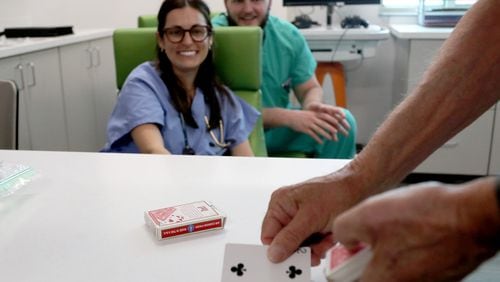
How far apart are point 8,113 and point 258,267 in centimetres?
113

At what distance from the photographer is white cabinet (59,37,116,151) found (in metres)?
2.76

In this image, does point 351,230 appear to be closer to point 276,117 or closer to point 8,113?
point 8,113

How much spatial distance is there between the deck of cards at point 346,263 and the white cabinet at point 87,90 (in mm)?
2431

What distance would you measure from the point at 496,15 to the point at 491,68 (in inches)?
3.1

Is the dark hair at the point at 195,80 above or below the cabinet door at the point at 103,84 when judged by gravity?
above

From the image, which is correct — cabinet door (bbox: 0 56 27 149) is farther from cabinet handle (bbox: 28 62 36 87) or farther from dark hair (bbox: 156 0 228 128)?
dark hair (bbox: 156 0 228 128)

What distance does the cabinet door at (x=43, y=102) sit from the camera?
239cm

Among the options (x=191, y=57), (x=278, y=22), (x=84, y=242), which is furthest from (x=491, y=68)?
(x=278, y=22)

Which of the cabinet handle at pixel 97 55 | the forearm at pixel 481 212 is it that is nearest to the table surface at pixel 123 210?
the forearm at pixel 481 212

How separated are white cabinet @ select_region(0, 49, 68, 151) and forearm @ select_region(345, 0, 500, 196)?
1896 millimetres

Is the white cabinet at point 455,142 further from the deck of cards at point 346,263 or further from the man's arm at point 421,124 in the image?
the deck of cards at point 346,263

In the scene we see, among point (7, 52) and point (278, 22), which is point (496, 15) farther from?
point (7, 52)

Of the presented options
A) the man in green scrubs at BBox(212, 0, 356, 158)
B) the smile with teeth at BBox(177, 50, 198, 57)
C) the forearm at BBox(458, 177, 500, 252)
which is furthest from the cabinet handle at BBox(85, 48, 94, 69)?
the forearm at BBox(458, 177, 500, 252)

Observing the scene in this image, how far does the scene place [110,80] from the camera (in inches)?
128
